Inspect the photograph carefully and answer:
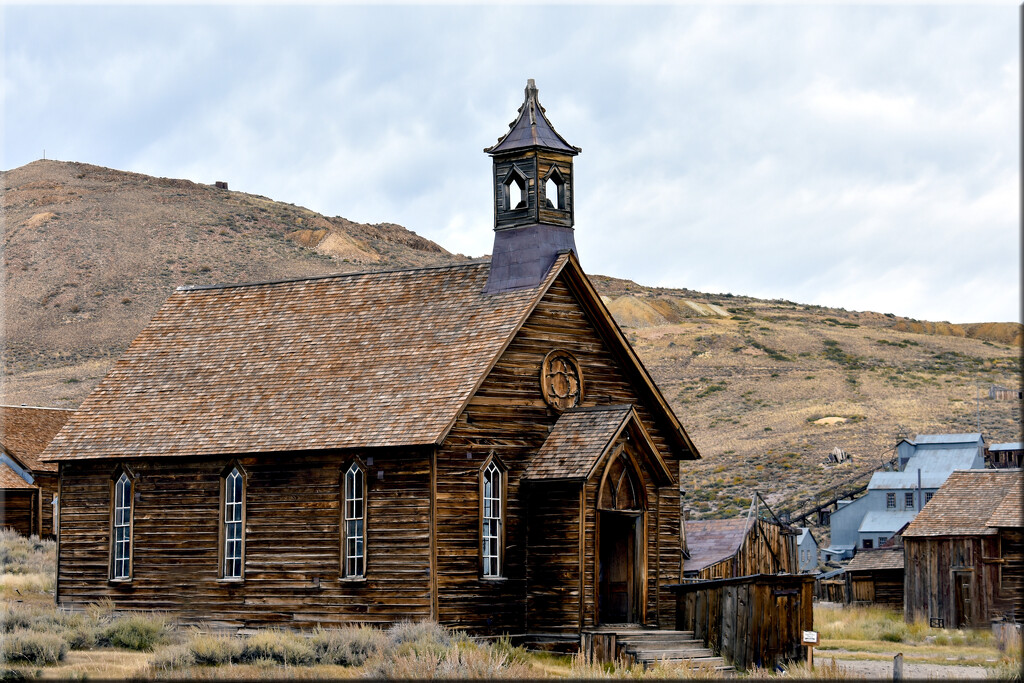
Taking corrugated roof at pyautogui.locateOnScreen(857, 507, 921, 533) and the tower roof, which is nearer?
the tower roof

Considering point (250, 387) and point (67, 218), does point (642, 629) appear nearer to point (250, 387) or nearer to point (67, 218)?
point (250, 387)

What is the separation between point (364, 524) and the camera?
26.7 meters

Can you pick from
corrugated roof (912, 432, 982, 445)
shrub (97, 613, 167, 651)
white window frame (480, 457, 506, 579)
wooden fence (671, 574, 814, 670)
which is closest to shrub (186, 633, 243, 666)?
shrub (97, 613, 167, 651)

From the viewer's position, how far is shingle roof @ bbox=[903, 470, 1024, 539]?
1618 inches

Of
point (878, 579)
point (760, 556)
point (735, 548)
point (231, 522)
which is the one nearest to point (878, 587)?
point (878, 579)

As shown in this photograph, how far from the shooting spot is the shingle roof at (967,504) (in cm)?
4109

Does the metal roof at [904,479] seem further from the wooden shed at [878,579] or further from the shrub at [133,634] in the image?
the shrub at [133,634]

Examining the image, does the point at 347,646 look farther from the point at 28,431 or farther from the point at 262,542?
the point at 28,431

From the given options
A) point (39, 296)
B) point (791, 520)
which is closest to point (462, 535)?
point (791, 520)

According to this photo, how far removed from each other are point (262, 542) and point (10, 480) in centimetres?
2184

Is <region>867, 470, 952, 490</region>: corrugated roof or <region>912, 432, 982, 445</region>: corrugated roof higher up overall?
<region>912, 432, 982, 445</region>: corrugated roof

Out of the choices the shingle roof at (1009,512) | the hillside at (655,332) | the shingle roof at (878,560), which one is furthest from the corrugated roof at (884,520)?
the shingle roof at (1009,512)

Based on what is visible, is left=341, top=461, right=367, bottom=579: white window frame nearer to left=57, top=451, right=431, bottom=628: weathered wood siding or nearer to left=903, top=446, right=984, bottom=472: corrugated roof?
left=57, top=451, right=431, bottom=628: weathered wood siding

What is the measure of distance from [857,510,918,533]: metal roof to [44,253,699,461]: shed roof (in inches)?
1229
